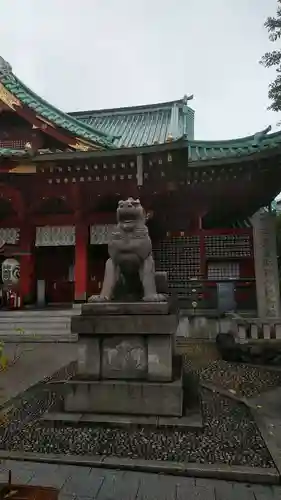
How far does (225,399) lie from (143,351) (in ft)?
4.89

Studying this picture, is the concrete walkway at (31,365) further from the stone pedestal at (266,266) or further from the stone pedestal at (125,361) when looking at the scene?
the stone pedestal at (266,266)

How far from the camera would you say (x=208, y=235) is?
11.1m

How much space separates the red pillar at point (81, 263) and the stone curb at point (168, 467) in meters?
8.26

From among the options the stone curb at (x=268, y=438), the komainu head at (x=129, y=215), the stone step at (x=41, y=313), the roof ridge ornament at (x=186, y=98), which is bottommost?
the stone curb at (x=268, y=438)

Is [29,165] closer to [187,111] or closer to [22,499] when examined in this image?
[22,499]

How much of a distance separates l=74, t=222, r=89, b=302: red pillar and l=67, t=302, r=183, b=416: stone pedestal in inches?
285

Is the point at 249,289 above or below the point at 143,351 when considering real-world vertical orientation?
above

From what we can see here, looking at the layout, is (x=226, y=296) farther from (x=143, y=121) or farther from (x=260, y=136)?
(x=143, y=121)

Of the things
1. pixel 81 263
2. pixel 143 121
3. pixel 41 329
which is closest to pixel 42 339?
pixel 41 329

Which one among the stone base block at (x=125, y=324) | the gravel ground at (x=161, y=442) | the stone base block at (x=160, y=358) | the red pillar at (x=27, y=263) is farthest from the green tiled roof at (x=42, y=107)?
the gravel ground at (x=161, y=442)

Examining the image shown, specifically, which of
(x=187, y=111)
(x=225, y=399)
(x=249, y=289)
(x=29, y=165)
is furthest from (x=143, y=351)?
(x=187, y=111)

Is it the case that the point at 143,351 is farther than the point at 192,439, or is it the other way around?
the point at 143,351

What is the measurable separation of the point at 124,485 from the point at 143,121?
62.8ft

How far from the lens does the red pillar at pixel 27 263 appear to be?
1205 centimetres
